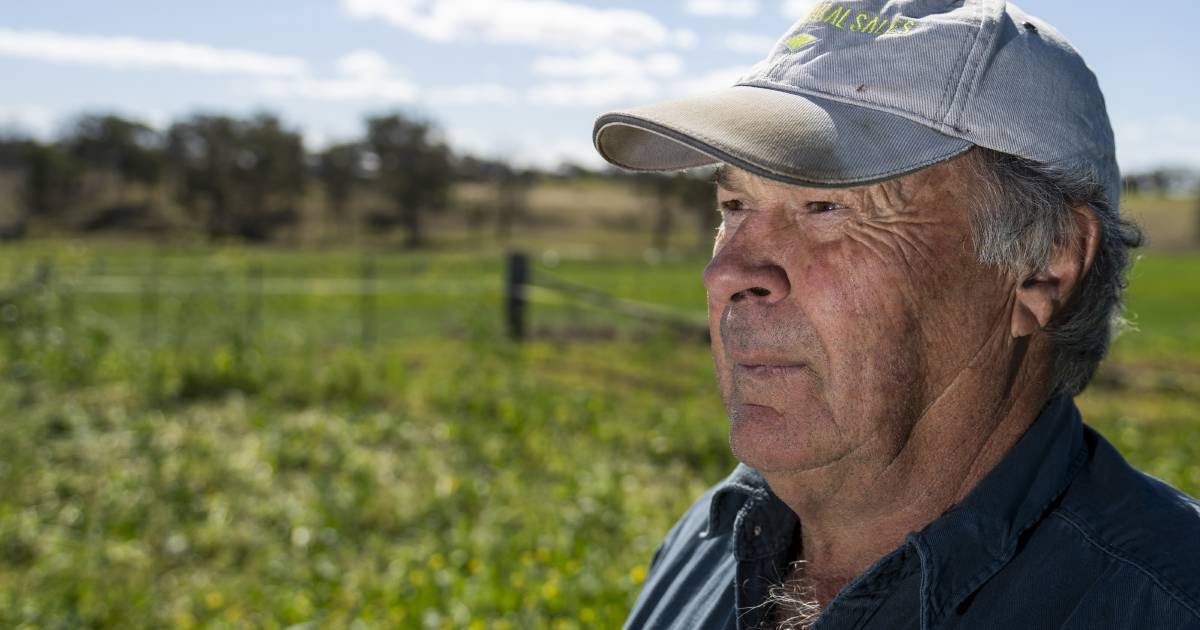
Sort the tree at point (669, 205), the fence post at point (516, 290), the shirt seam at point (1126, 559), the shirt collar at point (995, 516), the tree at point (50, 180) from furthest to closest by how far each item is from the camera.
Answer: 1. the tree at point (669, 205)
2. the tree at point (50, 180)
3. the fence post at point (516, 290)
4. the shirt collar at point (995, 516)
5. the shirt seam at point (1126, 559)

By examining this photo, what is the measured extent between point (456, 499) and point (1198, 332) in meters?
Result: 20.0

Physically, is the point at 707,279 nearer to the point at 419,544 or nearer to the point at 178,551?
the point at 419,544

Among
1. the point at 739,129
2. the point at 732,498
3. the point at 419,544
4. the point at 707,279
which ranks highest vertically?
the point at 739,129

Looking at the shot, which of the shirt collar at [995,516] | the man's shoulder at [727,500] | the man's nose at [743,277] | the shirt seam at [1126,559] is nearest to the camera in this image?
the shirt seam at [1126,559]

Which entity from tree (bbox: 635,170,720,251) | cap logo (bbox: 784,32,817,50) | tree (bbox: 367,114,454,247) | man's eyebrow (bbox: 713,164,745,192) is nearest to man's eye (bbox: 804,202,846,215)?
man's eyebrow (bbox: 713,164,745,192)

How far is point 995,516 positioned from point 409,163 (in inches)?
2815

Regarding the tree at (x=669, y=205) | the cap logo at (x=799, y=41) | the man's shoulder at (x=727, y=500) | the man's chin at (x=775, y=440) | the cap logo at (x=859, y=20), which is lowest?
the tree at (x=669, y=205)

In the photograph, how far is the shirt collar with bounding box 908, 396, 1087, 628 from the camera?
52.1 inches

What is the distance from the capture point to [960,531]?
1.36m

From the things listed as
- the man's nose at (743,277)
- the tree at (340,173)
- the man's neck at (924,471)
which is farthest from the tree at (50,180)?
the man's neck at (924,471)

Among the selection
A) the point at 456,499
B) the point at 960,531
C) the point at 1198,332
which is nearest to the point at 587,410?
the point at 456,499

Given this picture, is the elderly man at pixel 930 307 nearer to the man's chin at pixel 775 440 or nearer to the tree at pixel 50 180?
the man's chin at pixel 775 440

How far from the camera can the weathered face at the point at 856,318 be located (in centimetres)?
142

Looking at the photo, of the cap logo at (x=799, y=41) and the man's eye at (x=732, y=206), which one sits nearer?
the cap logo at (x=799, y=41)
